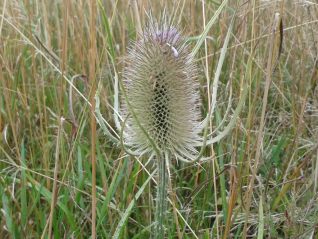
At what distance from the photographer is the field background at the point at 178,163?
145cm

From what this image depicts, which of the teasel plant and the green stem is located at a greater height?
the teasel plant

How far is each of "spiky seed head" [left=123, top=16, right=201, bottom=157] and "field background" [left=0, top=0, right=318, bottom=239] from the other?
67 mm

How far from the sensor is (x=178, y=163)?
1908 millimetres

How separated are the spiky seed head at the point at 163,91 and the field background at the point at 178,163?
7 cm

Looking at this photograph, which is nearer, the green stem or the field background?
the green stem

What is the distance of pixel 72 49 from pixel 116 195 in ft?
3.54

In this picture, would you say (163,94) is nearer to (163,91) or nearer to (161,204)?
(163,91)

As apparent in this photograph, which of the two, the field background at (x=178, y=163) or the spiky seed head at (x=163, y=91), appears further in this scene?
the field background at (x=178, y=163)

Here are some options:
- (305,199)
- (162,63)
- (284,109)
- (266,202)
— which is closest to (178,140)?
(162,63)

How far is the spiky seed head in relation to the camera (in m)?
1.24

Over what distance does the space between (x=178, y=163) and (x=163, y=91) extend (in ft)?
2.31

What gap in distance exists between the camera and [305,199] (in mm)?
1688

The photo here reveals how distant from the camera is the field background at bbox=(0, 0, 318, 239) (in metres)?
1.45

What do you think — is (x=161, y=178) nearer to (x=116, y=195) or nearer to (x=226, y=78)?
(x=116, y=195)
